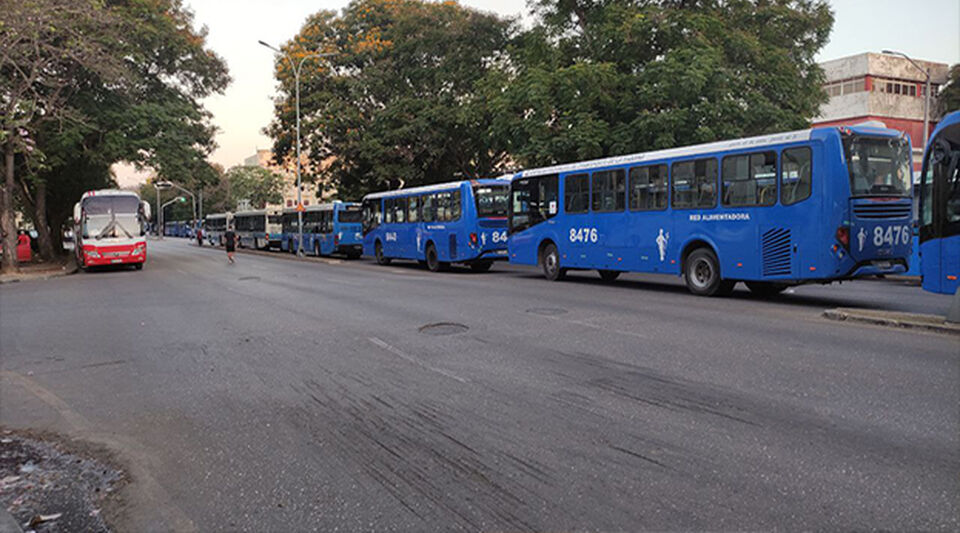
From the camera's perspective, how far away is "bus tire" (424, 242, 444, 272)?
24366mm

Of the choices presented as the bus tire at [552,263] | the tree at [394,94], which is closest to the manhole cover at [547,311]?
the bus tire at [552,263]

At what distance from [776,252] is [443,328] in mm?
6868

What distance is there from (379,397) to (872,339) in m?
6.50

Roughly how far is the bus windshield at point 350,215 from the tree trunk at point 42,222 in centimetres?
1382

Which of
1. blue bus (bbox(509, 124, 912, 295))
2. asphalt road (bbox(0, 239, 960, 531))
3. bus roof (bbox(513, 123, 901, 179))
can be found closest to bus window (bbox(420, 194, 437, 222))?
bus roof (bbox(513, 123, 901, 179))

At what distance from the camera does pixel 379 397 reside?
20.1ft

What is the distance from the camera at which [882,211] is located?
12016mm

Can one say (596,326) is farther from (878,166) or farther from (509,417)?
(878,166)

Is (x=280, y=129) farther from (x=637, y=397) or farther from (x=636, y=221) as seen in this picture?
(x=637, y=397)

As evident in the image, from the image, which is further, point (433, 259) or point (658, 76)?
point (433, 259)

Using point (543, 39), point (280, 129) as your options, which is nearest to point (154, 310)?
point (543, 39)

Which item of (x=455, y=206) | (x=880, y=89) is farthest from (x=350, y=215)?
(x=880, y=89)

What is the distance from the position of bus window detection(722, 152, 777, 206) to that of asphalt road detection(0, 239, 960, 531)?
8.39ft

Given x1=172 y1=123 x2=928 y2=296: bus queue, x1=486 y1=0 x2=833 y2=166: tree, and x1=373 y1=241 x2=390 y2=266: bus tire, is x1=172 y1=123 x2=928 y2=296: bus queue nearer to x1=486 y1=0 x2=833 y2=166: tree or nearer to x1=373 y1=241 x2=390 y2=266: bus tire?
x1=486 y1=0 x2=833 y2=166: tree
